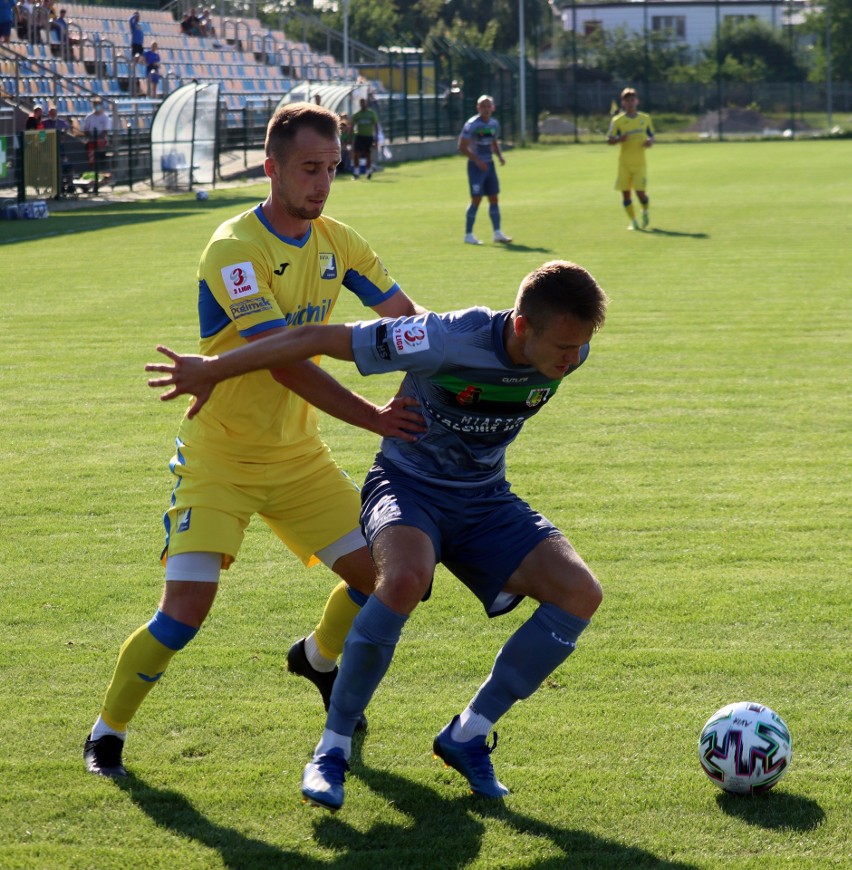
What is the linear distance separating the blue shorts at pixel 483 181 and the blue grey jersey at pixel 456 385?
53.1 ft

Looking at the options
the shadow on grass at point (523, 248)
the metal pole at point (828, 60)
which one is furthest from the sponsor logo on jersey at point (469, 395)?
the metal pole at point (828, 60)

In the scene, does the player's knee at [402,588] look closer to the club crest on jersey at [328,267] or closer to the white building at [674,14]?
the club crest on jersey at [328,267]

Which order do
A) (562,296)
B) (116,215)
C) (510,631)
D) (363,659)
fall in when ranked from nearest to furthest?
(562,296), (363,659), (510,631), (116,215)

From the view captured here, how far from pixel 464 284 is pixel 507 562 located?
11173 millimetres

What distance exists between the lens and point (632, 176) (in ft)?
70.3

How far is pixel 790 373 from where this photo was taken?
10.3 metres

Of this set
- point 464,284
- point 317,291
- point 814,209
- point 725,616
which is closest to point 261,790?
point 317,291

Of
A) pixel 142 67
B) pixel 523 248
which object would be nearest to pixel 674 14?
pixel 142 67

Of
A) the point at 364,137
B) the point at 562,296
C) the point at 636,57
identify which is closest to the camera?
the point at 562,296

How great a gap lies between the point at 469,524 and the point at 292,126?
1.42 meters

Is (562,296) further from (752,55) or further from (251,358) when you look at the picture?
(752,55)

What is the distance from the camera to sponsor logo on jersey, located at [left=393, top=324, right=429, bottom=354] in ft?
12.7

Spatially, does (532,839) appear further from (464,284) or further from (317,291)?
(464,284)

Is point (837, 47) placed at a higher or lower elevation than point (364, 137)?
higher
